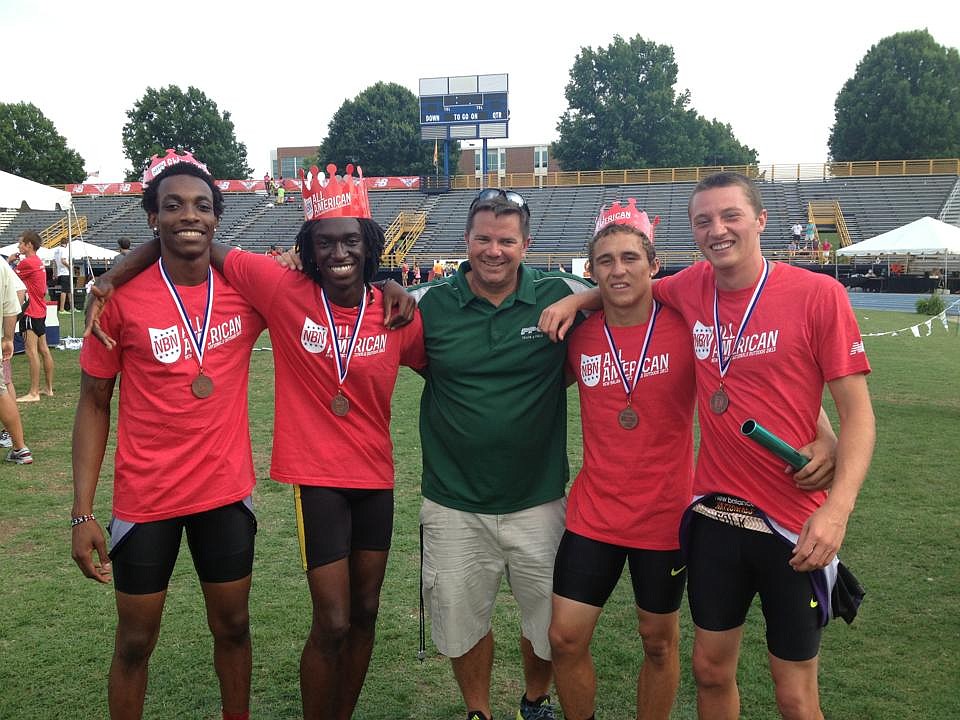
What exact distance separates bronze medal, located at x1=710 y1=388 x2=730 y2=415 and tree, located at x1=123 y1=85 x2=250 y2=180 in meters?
70.2

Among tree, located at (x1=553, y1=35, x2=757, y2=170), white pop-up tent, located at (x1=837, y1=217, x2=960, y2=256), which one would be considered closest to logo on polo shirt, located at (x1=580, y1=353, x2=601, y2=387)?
white pop-up tent, located at (x1=837, y1=217, x2=960, y2=256)

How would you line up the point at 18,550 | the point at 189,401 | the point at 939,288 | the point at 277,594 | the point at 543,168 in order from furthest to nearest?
the point at 543,168
the point at 939,288
the point at 18,550
the point at 277,594
the point at 189,401

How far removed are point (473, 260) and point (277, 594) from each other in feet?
8.52

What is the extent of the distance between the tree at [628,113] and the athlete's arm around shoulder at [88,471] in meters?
66.8

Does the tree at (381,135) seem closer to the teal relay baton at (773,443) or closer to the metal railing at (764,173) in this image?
the metal railing at (764,173)

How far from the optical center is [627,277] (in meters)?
3.31

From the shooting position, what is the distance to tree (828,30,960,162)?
189 ft

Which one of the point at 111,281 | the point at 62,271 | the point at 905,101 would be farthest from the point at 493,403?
the point at 905,101

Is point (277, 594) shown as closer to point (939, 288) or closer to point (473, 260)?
point (473, 260)

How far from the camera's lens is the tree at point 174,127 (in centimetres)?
6825

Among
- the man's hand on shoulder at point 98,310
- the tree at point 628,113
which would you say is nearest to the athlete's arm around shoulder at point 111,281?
the man's hand on shoulder at point 98,310

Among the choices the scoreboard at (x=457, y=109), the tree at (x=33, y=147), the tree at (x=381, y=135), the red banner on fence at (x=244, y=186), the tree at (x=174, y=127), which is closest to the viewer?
the scoreboard at (x=457, y=109)

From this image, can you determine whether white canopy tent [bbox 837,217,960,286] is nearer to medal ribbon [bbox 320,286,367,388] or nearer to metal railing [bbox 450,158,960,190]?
medal ribbon [bbox 320,286,367,388]

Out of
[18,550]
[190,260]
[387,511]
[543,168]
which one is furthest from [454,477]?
[543,168]
